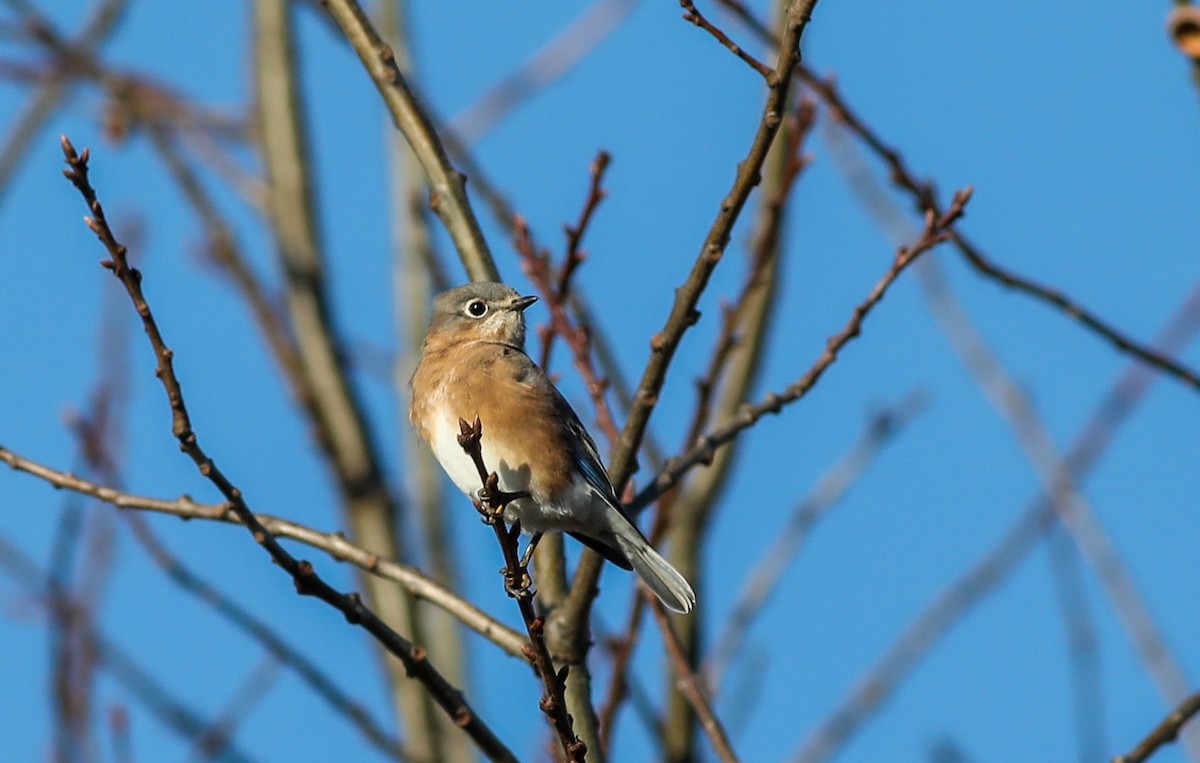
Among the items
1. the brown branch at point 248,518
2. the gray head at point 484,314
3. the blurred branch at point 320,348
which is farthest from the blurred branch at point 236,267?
the brown branch at point 248,518

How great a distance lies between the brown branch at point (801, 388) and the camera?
4602 mm

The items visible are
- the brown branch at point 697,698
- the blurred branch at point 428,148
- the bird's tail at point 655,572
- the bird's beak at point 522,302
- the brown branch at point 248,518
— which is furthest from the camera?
the bird's beak at point 522,302

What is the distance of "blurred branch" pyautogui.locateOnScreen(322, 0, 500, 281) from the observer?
5363 millimetres

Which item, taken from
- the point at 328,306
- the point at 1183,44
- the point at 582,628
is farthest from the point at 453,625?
the point at 1183,44

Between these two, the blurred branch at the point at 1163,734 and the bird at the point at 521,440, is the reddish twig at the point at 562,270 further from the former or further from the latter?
the blurred branch at the point at 1163,734

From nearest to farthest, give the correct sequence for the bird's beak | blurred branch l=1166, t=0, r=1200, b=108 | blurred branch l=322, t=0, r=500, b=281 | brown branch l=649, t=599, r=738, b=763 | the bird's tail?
blurred branch l=1166, t=0, r=1200, b=108, brown branch l=649, t=599, r=738, b=763, the bird's tail, blurred branch l=322, t=0, r=500, b=281, the bird's beak

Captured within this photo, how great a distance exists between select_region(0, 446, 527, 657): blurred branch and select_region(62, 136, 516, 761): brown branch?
316mm

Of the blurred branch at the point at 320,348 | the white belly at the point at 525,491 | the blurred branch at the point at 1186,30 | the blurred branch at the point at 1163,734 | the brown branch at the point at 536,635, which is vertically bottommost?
the blurred branch at the point at 1163,734

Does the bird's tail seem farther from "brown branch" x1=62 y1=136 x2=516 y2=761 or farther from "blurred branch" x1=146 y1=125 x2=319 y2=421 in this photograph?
"blurred branch" x1=146 y1=125 x2=319 y2=421

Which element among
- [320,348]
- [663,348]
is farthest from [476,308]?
[320,348]

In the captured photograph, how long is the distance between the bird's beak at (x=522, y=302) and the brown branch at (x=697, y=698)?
1.26 metres

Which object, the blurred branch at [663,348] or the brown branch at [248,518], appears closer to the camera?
the brown branch at [248,518]

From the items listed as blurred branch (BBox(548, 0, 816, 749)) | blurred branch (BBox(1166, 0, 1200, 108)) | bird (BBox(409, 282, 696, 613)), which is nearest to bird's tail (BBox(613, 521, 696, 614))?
bird (BBox(409, 282, 696, 613))

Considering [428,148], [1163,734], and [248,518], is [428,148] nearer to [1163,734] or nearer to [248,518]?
[248,518]
